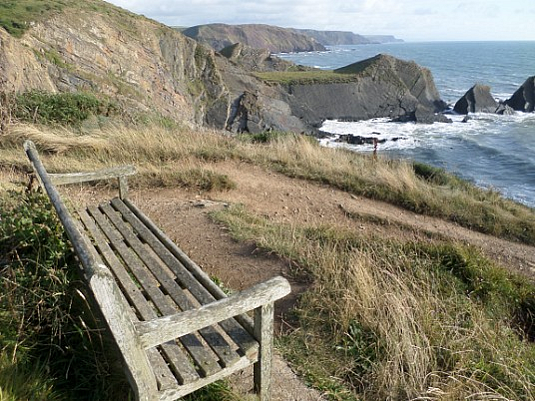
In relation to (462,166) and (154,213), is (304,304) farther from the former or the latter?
(462,166)

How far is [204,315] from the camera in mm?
2336

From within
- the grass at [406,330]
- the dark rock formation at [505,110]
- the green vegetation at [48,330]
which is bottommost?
the dark rock formation at [505,110]

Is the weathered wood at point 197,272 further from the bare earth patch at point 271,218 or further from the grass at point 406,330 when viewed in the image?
the bare earth patch at point 271,218

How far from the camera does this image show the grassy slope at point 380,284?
3.34 meters

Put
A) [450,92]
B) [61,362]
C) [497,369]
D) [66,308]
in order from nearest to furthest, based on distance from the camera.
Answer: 1. [61,362]
2. [66,308]
3. [497,369]
4. [450,92]

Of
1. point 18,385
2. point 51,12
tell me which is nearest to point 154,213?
point 18,385

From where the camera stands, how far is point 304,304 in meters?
4.34

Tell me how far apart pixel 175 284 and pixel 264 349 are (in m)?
0.90

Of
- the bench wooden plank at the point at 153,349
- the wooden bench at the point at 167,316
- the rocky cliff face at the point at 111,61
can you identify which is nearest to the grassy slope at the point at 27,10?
the rocky cliff face at the point at 111,61

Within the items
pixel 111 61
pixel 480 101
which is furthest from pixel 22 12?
pixel 480 101

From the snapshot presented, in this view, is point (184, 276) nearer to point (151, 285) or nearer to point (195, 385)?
point (151, 285)

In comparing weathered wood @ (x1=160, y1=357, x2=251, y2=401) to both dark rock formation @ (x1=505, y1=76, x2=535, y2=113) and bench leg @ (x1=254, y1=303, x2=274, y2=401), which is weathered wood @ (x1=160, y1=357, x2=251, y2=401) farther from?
dark rock formation @ (x1=505, y1=76, x2=535, y2=113)

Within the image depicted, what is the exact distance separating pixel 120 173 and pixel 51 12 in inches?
1012

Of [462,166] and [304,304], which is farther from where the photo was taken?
[462,166]
